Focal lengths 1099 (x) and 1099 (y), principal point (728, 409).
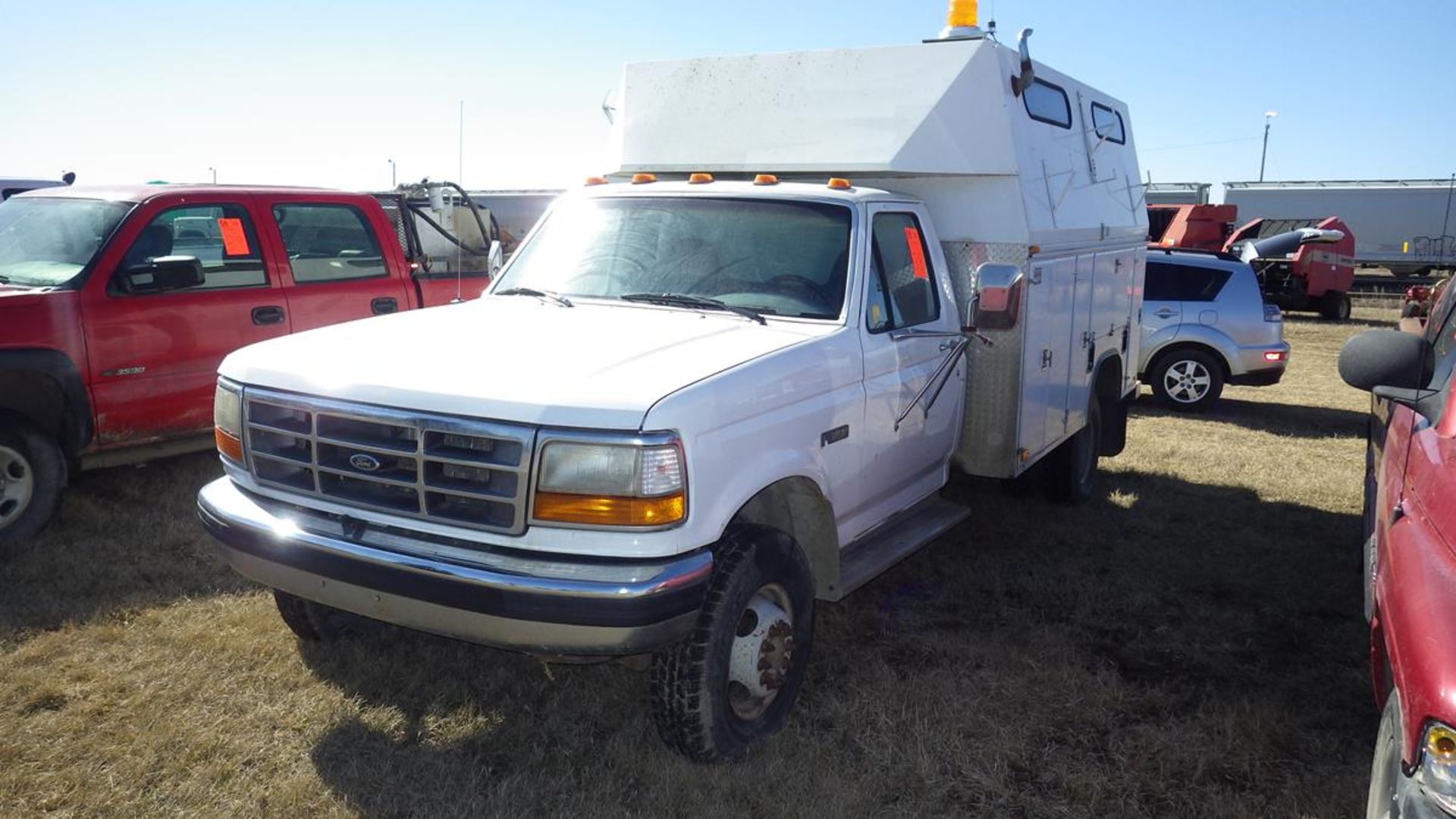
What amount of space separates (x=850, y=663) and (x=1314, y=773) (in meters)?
1.79

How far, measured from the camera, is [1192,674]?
479 cm

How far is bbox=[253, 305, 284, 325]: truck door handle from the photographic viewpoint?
672 cm

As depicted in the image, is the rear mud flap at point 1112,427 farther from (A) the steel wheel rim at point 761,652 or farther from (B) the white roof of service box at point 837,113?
(A) the steel wheel rim at point 761,652

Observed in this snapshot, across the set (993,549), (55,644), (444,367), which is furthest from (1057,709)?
(55,644)

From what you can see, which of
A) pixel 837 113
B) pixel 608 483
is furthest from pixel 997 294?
pixel 608 483

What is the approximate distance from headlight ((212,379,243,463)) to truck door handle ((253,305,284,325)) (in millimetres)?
2883

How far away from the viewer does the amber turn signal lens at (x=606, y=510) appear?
324cm

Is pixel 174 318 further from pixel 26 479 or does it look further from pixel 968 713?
pixel 968 713

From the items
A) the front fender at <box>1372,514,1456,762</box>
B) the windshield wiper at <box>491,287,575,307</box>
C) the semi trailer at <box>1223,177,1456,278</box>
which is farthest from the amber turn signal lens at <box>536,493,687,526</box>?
the semi trailer at <box>1223,177,1456,278</box>

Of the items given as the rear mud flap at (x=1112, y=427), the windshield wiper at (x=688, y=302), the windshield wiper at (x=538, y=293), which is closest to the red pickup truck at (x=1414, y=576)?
the windshield wiper at (x=688, y=302)

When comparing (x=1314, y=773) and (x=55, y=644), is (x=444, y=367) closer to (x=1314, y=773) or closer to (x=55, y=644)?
(x=55, y=644)

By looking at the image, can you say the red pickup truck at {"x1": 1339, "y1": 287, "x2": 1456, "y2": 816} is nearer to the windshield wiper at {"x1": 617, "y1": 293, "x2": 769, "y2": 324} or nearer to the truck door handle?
the windshield wiper at {"x1": 617, "y1": 293, "x2": 769, "y2": 324}

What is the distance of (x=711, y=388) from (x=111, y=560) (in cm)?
383

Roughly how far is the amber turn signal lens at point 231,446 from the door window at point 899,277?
2408mm
